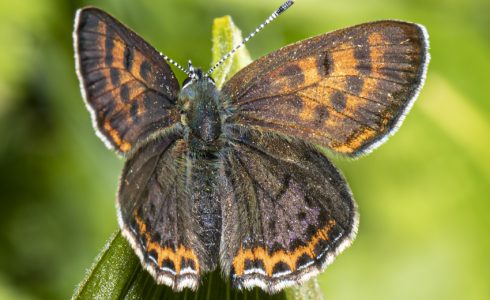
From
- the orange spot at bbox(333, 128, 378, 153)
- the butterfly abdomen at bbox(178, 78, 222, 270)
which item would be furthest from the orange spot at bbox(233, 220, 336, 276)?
the orange spot at bbox(333, 128, 378, 153)

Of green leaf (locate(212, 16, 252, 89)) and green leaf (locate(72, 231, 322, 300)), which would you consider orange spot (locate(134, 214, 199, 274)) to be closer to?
green leaf (locate(72, 231, 322, 300))

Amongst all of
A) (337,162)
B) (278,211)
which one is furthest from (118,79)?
(337,162)

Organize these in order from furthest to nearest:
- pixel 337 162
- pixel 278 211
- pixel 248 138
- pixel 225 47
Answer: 1. pixel 337 162
2. pixel 225 47
3. pixel 248 138
4. pixel 278 211

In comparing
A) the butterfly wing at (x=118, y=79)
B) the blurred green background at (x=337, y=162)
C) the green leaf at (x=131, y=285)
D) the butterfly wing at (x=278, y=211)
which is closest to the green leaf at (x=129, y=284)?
the green leaf at (x=131, y=285)

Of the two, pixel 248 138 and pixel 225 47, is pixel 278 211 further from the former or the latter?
pixel 225 47

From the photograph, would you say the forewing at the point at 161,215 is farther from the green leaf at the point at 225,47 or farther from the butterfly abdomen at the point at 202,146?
the green leaf at the point at 225,47

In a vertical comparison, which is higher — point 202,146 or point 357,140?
point 202,146
